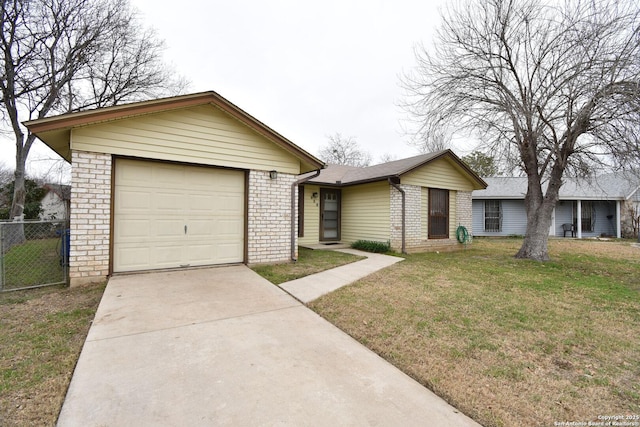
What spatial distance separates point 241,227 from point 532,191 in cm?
904

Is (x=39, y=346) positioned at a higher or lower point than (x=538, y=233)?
lower

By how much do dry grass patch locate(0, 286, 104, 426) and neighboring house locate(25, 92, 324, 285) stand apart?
759 mm

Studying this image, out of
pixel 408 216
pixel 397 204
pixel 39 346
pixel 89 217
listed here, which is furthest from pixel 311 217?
pixel 39 346

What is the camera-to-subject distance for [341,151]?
2966cm

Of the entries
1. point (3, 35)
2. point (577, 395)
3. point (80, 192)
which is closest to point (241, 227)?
point (80, 192)

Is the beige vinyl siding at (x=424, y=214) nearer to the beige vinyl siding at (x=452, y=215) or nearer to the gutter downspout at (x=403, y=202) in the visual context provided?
the gutter downspout at (x=403, y=202)

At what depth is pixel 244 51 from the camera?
36.9 feet

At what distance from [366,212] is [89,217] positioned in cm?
824

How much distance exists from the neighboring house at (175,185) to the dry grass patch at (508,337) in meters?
2.98

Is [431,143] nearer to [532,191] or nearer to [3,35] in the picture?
[532,191]

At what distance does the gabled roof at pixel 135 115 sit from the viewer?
4.59 meters

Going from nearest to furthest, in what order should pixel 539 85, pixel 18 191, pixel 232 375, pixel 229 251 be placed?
pixel 232 375 < pixel 229 251 < pixel 539 85 < pixel 18 191

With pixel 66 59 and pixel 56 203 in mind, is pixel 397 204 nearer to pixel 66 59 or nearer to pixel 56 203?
pixel 66 59

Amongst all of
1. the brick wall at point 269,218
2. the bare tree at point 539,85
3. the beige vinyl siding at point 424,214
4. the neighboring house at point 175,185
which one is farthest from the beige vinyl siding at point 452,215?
the brick wall at point 269,218
